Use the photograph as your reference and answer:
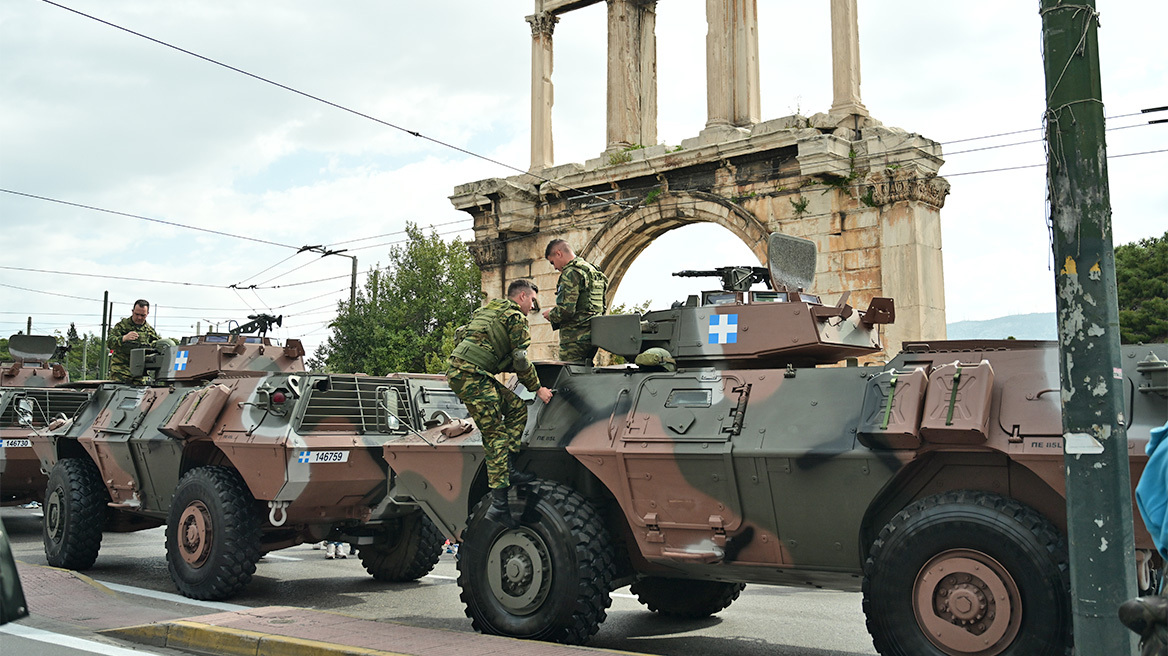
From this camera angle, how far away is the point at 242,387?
32.0ft

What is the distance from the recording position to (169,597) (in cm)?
916

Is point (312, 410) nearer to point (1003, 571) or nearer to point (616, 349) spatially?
point (616, 349)

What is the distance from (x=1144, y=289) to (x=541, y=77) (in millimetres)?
26516

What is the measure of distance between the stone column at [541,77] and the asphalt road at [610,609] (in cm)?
1284

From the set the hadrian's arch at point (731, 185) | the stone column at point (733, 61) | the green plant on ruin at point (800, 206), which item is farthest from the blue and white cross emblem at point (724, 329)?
the stone column at point (733, 61)

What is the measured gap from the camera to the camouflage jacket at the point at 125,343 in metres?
13.3

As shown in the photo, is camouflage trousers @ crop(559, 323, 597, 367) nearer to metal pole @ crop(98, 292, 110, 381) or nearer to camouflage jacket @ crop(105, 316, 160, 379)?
camouflage jacket @ crop(105, 316, 160, 379)

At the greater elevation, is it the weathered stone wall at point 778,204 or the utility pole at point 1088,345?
the weathered stone wall at point 778,204

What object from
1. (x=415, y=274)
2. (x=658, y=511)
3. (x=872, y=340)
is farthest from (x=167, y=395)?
(x=415, y=274)

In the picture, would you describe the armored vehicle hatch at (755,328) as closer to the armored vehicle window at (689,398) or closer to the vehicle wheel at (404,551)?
the armored vehicle window at (689,398)

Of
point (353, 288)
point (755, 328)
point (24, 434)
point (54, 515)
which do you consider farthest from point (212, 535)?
point (353, 288)

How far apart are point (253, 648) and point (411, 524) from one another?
3.81m

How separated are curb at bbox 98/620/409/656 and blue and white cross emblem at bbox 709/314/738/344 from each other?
282 centimetres

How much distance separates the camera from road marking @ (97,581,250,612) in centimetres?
871
